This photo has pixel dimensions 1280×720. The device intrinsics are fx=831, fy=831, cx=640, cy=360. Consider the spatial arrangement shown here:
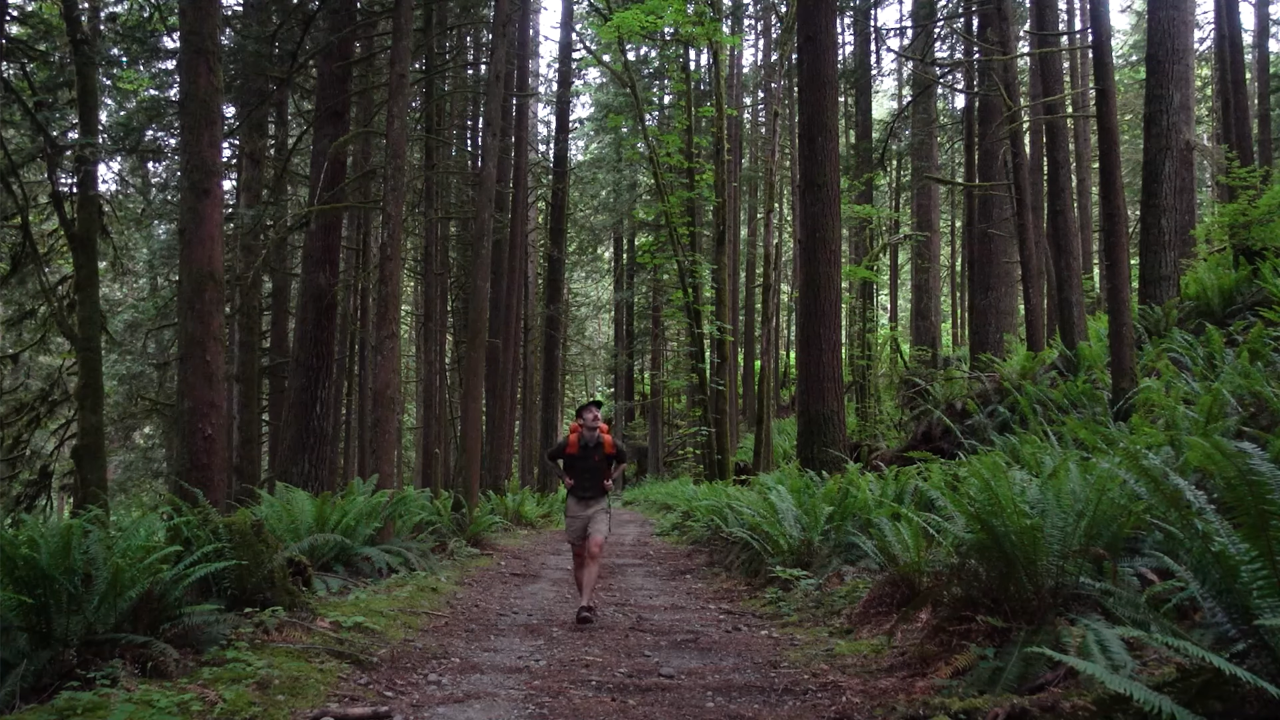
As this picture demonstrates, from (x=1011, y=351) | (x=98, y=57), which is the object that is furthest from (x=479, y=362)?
(x=1011, y=351)

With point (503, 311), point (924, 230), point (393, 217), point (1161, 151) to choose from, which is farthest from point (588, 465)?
point (924, 230)

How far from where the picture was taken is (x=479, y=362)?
13344mm

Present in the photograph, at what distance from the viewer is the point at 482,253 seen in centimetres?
1286

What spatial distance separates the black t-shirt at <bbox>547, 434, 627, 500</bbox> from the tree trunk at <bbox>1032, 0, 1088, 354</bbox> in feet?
23.4

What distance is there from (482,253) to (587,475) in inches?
253

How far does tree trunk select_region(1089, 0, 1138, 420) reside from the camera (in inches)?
335

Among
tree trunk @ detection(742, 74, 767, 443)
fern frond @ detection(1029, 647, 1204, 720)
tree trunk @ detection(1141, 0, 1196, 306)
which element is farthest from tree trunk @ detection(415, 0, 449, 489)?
fern frond @ detection(1029, 647, 1204, 720)

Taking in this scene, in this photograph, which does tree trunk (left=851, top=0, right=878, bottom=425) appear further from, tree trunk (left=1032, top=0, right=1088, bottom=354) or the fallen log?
the fallen log

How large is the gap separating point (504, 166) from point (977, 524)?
13987 mm

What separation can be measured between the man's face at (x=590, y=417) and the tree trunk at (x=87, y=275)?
20.0 ft

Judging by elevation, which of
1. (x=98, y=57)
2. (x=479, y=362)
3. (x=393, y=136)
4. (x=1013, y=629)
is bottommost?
(x=1013, y=629)

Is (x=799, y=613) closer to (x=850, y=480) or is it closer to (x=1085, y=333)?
(x=850, y=480)

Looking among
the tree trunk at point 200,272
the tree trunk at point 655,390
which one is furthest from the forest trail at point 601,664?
the tree trunk at point 655,390

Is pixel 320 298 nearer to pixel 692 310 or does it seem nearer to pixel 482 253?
pixel 482 253
